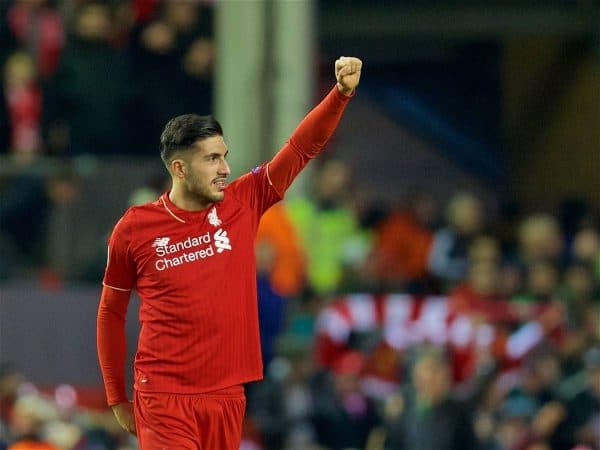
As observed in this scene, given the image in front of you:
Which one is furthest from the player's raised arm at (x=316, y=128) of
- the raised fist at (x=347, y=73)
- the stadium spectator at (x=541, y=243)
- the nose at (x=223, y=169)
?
the stadium spectator at (x=541, y=243)

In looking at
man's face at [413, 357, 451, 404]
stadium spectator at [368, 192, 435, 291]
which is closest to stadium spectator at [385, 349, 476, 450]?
man's face at [413, 357, 451, 404]

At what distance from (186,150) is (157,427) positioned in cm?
107

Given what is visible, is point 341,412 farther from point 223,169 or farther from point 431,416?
Result: point 223,169

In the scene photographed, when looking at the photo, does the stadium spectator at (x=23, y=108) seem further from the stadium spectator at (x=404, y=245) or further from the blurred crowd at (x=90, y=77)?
the stadium spectator at (x=404, y=245)

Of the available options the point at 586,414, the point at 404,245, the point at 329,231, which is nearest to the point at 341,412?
the point at 586,414

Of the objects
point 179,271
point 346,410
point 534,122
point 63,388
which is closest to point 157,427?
point 179,271

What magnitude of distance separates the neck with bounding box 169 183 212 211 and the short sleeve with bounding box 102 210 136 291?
7.7 inches

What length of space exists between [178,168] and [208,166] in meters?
0.14

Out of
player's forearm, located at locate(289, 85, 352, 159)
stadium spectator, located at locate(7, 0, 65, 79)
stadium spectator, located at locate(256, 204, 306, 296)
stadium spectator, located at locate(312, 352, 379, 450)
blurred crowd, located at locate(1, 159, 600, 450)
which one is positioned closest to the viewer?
player's forearm, located at locate(289, 85, 352, 159)

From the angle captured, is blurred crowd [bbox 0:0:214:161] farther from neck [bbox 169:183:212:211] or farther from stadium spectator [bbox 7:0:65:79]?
neck [bbox 169:183:212:211]

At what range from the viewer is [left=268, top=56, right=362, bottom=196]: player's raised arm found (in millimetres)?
5785

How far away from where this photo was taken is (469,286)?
37.9 ft

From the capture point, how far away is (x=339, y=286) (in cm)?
1178

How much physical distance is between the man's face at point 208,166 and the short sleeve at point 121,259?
313 mm
